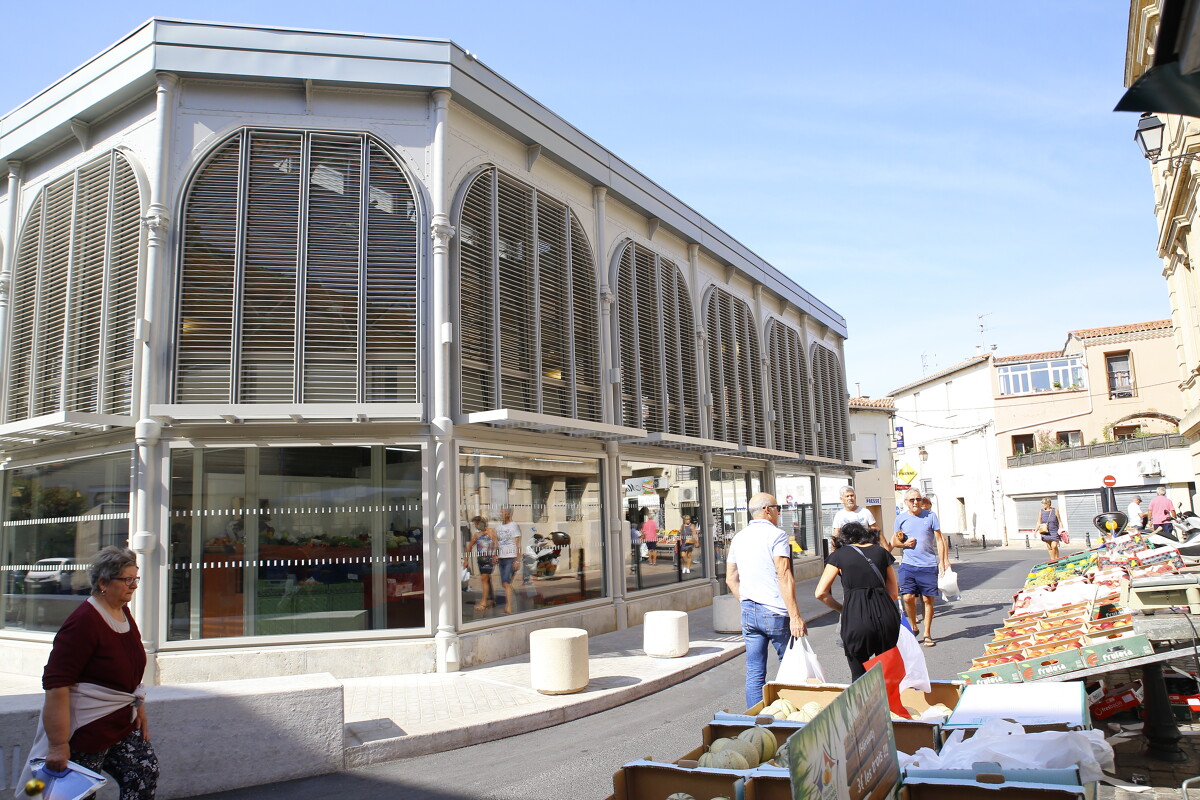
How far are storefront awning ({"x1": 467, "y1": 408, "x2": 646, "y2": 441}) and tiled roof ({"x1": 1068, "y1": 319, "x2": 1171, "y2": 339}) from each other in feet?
131

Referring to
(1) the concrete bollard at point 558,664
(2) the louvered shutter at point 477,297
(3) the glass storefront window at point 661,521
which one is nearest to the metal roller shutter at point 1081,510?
(3) the glass storefront window at point 661,521

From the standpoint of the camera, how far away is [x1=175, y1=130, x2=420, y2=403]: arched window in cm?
1020

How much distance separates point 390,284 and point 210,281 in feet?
7.28

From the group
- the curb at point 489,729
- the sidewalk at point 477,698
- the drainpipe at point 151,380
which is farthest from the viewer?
the drainpipe at point 151,380

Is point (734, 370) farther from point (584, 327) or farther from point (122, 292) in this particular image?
point (122, 292)

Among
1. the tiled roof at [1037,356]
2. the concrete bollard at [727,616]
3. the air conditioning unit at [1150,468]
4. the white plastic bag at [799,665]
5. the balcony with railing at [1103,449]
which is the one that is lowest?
the concrete bollard at [727,616]

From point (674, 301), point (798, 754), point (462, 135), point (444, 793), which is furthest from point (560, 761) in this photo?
point (674, 301)

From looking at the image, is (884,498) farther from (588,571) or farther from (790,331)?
(588,571)

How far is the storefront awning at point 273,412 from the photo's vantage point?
9719 mm

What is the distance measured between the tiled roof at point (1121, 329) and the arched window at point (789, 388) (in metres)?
28.7

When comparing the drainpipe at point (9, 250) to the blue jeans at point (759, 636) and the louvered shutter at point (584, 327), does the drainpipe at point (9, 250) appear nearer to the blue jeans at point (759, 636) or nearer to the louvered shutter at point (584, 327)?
the louvered shutter at point (584, 327)

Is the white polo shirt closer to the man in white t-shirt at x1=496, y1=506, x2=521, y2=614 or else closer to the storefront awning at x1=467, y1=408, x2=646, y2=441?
the storefront awning at x1=467, y1=408, x2=646, y2=441

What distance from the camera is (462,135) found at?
11.5m

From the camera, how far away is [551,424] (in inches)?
451
